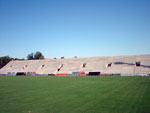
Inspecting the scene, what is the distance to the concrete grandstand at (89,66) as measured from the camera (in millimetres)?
52000

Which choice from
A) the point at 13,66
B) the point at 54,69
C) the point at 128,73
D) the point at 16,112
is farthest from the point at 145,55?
the point at 13,66

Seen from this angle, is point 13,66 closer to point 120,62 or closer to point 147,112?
point 120,62

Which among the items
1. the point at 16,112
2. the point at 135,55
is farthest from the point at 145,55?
the point at 16,112

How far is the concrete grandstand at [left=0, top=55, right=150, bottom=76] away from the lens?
171 feet

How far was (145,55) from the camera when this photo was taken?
58.2m

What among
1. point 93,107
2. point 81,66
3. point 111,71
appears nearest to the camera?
point 93,107

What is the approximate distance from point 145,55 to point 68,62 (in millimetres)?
34701

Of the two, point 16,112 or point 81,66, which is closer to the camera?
point 16,112

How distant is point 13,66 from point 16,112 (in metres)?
77.8

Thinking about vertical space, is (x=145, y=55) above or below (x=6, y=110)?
above

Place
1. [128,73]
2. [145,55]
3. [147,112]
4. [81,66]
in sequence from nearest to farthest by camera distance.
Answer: [147,112] → [128,73] → [145,55] → [81,66]

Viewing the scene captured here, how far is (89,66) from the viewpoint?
61.3 meters

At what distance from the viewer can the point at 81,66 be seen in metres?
63.5

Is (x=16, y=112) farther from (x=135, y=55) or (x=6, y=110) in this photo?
(x=135, y=55)
